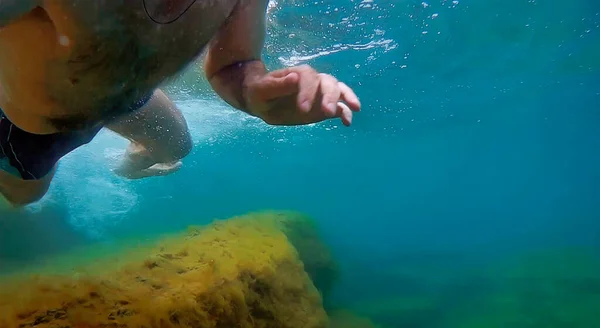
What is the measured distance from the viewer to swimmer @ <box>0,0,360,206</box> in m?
1.60

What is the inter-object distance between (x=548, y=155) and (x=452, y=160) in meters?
14.8

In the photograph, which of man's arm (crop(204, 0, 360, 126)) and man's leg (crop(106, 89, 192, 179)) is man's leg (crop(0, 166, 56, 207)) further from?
man's arm (crop(204, 0, 360, 126))

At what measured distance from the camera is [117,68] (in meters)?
1.79

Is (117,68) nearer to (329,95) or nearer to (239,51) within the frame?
(239,51)

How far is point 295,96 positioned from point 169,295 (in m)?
1.79

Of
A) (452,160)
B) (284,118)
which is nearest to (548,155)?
(452,160)

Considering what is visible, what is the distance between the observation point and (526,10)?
1313 cm

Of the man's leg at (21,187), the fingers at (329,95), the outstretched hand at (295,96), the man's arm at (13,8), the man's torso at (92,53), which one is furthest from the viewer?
the man's leg at (21,187)

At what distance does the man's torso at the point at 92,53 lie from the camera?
1.59 meters

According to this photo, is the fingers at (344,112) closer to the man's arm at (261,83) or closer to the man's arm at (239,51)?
the man's arm at (261,83)

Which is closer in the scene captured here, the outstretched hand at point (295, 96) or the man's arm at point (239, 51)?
the outstretched hand at point (295, 96)

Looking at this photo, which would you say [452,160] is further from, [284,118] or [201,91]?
[284,118]

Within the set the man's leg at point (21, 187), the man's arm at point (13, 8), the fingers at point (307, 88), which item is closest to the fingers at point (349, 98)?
the fingers at point (307, 88)

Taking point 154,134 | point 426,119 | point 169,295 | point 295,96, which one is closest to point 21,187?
point 154,134
